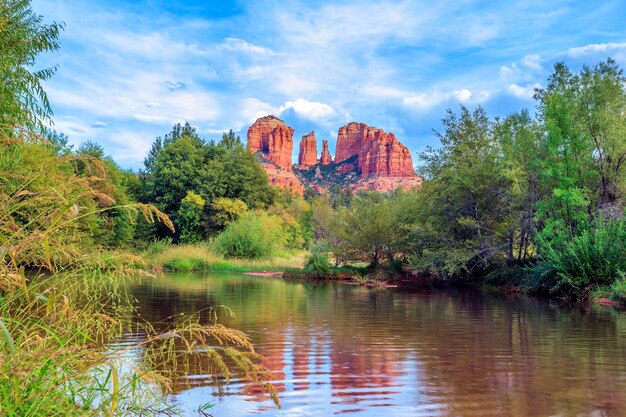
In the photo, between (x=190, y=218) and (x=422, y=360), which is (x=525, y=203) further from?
(x=190, y=218)

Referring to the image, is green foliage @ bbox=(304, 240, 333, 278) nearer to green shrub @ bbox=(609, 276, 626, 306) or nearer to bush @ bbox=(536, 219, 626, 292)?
bush @ bbox=(536, 219, 626, 292)

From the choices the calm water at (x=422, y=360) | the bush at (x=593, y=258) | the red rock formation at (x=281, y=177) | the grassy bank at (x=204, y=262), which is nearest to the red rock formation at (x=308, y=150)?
the red rock formation at (x=281, y=177)

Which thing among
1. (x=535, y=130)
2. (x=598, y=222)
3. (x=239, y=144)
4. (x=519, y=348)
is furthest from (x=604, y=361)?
(x=239, y=144)

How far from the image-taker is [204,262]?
1405 inches

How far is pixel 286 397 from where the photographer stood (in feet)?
19.6

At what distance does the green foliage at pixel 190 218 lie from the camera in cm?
4675

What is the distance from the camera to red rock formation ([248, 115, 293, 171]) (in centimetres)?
16273

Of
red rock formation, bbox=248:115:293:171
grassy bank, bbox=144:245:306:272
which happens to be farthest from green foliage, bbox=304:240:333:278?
red rock formation, bbox=248:115:293:171

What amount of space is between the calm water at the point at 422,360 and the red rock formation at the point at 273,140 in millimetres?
143756

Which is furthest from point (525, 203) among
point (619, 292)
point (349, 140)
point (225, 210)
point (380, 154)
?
point (349, 140)

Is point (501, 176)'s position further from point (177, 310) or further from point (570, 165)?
point (177, 310)

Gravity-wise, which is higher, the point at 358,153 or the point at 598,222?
the point at 358,153

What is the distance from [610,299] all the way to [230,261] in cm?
2395

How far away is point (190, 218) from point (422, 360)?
41.0 meters
